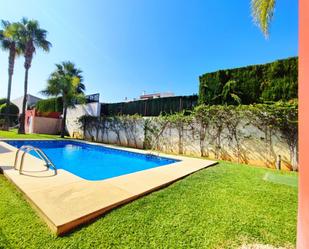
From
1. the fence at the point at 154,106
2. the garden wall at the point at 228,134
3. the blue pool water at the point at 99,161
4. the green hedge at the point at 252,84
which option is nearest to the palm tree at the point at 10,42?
the blue pool water at the point at 99,161

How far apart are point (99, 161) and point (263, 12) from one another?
9616 mm

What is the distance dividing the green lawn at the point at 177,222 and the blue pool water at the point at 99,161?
140 inches

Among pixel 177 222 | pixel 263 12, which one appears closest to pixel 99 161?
pixel 177 222

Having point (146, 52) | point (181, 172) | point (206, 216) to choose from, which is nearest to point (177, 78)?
point (146, 52)

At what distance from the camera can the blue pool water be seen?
8.09 m

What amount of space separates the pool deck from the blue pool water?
6.99 ft

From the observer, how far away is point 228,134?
9805mm

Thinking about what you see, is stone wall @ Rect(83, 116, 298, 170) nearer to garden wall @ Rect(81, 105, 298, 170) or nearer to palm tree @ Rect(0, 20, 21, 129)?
garden wall @ Rect(81, 105, 298, 170)

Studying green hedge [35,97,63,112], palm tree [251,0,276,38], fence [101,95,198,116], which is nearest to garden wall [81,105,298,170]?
fence [101,95,198,116]

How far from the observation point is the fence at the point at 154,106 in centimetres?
1318

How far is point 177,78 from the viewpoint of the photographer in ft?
74.1

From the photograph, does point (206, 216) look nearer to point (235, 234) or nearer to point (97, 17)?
point (235, 234)

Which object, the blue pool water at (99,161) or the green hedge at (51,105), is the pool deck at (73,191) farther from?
the green hedge at (51,105)

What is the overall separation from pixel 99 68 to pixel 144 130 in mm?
9411
